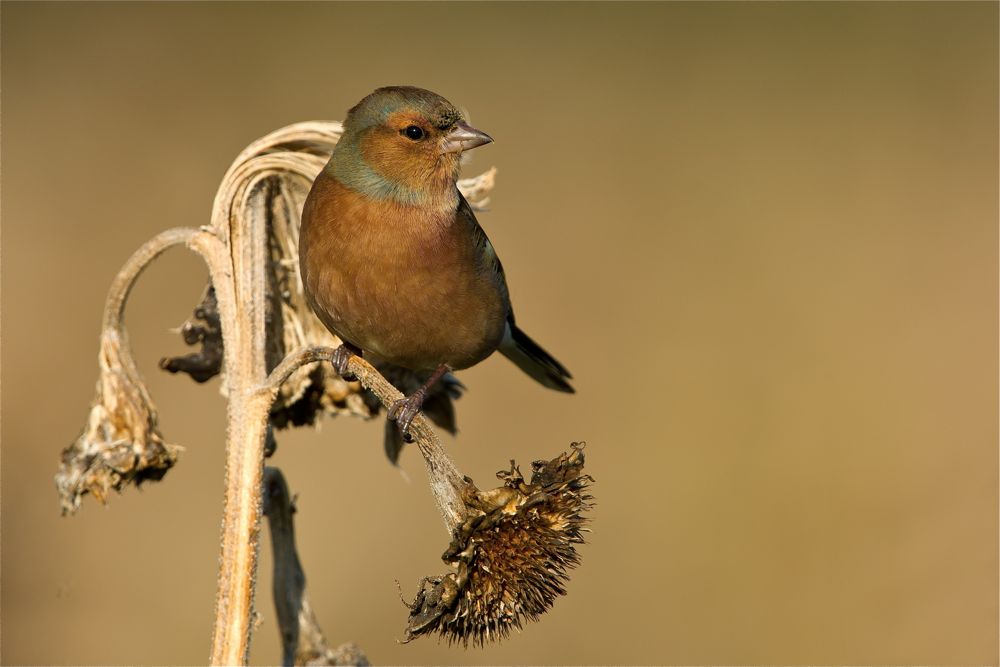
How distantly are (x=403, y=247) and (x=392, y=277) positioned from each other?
0.12m

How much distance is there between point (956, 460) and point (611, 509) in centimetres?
238

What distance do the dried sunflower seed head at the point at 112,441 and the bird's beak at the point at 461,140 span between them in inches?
54.8

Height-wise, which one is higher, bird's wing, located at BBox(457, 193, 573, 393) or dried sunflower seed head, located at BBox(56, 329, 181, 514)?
bird's wing, located at BBox(457, 193, 573, 393)

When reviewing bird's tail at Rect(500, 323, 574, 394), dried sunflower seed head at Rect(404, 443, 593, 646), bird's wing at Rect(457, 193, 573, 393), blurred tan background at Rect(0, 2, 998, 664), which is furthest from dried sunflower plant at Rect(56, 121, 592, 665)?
blurred tan background at Rect(0, 2, 998, 664)

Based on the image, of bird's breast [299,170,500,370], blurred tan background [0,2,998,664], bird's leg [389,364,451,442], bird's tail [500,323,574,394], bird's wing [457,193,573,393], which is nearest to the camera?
bird's leg [389,364,451,442]

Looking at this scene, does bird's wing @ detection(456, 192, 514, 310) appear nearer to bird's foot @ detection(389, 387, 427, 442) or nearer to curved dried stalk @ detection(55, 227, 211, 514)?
bird's foot @ detection(389, 387, 427, 442)

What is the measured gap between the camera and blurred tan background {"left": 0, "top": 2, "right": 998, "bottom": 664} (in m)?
6.23

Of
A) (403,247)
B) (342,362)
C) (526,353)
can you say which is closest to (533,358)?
(526,353)

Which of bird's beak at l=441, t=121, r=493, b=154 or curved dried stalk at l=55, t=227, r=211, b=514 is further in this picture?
bird's beak at l=441, t=121, r=493, b=154

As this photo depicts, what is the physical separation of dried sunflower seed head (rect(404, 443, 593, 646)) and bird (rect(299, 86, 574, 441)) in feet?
2.39

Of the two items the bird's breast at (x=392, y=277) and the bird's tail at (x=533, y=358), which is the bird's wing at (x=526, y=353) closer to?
the bird's tail at (x=533, y=358)

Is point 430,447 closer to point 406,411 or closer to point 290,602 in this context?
point 406,411

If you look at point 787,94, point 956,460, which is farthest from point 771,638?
point 787,94

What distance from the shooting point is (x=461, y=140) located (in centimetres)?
384
